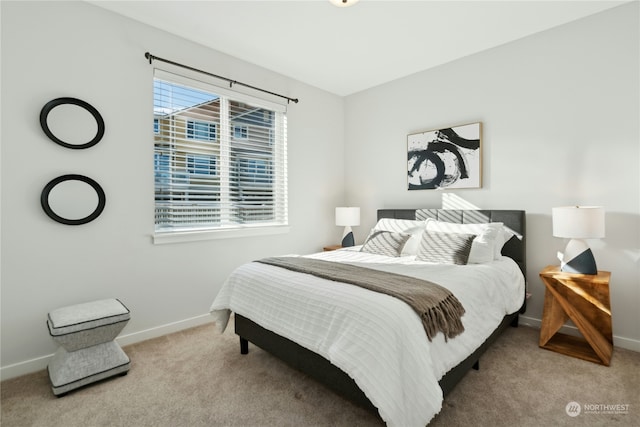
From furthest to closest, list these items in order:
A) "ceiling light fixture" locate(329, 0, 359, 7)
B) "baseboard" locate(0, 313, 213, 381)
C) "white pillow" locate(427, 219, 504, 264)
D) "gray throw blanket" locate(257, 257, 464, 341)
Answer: "white pillow" locate(427, 219, 504, 264)
"ceiling light fixture" locate(329, 0, 359, 7)
"baseboard" locate(0, 313, 213, 381)
"gray throw blanket" locate(257, 257, 464, 341)

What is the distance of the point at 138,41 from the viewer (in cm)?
276

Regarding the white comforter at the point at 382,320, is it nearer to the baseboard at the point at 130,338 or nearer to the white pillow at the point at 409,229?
the white pillow at the point at 409,229

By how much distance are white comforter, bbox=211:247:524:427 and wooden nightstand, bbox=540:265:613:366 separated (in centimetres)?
25

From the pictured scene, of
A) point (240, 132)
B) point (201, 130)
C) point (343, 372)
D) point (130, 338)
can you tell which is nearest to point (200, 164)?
point (201, 130)

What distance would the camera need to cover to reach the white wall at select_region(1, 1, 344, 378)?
223 centimetres

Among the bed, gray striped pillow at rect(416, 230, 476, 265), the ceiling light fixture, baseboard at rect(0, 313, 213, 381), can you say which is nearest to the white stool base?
baseboard at rect(0, 313, 213, 381)

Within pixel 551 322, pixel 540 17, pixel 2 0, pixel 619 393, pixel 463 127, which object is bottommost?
pixel 619 393

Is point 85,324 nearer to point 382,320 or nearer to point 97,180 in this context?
point 97,180

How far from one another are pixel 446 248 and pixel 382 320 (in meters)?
1.39

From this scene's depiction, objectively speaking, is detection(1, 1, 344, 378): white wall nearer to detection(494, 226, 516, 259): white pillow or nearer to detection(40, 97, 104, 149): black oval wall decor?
detection(40, 97, 104, 149): black oval wall decor

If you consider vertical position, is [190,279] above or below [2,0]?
below

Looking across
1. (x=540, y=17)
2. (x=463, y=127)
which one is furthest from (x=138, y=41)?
(x=540, y=17)

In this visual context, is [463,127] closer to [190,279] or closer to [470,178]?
[470,178]

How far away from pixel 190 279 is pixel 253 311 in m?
1.18
